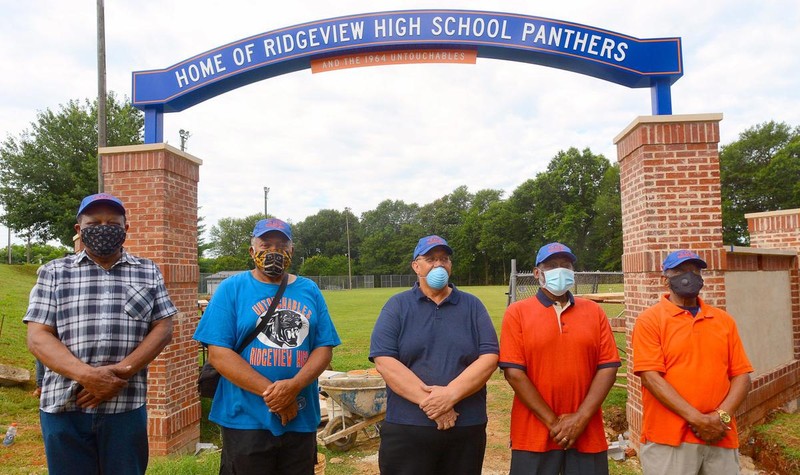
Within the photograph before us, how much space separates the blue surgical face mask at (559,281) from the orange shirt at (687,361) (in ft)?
1.96

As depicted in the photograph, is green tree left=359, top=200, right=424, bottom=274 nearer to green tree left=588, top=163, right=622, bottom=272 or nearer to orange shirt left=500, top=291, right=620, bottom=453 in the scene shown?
green tree left=588, top=163, right=622, bottom=272

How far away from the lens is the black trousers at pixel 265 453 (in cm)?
304

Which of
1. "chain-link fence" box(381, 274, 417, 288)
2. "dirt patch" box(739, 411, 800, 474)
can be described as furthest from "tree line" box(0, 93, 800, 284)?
"dirt patch" box(739, 411, 800, 474)

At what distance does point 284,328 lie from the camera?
10.5ft

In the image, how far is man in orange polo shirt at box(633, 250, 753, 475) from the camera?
10.5 ft

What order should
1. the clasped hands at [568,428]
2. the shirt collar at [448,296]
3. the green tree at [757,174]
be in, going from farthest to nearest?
the green tree at [757,174], the shirt collar at [448,296], the clasped hands at [568,428]

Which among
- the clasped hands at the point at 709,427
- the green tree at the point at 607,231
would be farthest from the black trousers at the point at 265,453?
the green tree at the point at 607,231

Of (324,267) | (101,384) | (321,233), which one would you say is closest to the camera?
(101,384)

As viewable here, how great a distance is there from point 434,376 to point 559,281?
3.22 feet

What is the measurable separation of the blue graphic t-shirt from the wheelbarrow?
8.60 feet

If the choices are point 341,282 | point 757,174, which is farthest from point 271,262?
point 341,282

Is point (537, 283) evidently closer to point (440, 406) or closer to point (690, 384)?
point (690, 384)

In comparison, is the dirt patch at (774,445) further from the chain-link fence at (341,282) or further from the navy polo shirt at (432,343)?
the chain-link fence at (341,282)

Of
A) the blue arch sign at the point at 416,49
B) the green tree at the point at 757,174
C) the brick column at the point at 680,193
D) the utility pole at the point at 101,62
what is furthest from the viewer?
the green tree at the point at 757,174
